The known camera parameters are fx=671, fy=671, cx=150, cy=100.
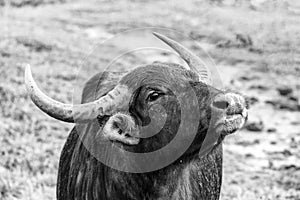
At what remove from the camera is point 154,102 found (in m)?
4.77

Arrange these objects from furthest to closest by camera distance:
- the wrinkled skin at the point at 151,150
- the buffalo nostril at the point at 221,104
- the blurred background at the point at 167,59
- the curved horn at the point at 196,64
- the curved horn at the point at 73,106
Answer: the blurred background at the point at 167,59, the curved horn at the point at 196,64, the wrinkled skin at the point at 151,150, the buffalo nostril at the point at 221,104, the curved horn at the point at 73,106

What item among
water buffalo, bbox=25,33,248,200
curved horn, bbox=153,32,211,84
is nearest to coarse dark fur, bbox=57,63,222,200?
water buffalo, bbox=25,33,248,200

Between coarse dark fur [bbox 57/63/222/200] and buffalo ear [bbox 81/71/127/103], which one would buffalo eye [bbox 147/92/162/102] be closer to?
coarse dark fur [bbox 57/63/222/200]

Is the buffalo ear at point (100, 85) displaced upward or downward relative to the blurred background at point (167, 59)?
upward

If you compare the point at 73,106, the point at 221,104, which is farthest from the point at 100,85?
the point at 221,104

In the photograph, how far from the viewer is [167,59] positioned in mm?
12828

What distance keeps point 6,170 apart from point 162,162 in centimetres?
338

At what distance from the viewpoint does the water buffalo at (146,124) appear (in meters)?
4.62

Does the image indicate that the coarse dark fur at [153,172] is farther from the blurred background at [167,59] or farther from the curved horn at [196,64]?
the blurred background at [167,59]

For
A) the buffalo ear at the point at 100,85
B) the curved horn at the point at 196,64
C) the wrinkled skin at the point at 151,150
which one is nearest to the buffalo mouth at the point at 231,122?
the wrinkled skin at the point at 151,150

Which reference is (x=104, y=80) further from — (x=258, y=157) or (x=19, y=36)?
(x=19, y=36)

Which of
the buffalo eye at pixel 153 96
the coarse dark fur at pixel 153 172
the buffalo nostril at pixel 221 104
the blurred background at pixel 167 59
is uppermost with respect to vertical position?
the buffalo nostril at pixel 221 104

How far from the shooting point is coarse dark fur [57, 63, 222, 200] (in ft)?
15.7

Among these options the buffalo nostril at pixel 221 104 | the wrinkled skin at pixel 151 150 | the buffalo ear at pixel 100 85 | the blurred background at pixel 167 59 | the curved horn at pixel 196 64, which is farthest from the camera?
the blurred background at pixel 167 59
